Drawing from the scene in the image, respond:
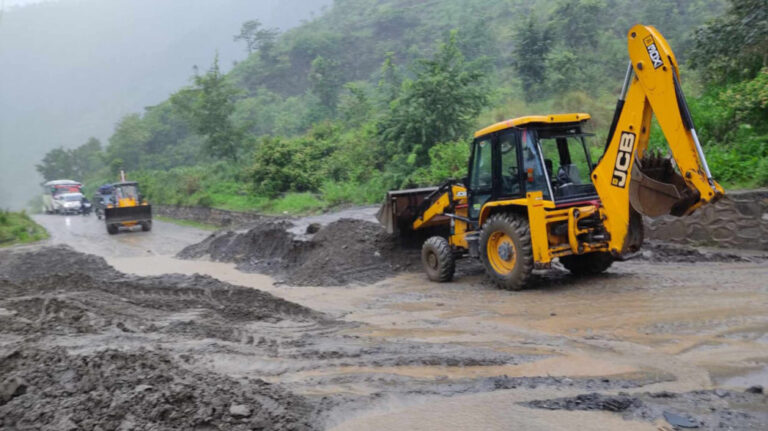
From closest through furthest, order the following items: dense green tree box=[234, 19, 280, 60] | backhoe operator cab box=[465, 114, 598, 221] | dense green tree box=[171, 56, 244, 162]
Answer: backhoe operator cab box=[465, 114, 598, 221], dense green tree box=[171, 56, 244, 162], dense green tree box=[234, 19, 280, 60]

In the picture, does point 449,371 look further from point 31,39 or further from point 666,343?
point 31,39

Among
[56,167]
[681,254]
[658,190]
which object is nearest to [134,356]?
[658,190]

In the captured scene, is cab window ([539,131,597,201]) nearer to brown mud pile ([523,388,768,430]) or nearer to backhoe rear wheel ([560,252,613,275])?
backhoe rear wheel ([560,252,613,275])

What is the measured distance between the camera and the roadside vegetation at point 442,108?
12820 mm

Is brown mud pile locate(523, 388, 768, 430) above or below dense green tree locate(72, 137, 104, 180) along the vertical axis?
below

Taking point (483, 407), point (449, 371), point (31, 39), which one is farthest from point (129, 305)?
point (31, 39)

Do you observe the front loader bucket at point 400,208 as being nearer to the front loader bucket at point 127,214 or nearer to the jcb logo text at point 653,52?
the jcb logo text at point 653,52

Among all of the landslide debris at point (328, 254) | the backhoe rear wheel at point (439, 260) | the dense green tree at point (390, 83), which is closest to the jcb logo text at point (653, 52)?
the backhoe rear wheel at point (439, 260)

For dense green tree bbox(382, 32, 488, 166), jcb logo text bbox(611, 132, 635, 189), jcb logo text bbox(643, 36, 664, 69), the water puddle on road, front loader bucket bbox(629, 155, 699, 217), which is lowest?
the water puddle on road

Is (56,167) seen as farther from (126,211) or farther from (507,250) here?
(507,250)

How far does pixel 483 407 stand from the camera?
13.4 ft

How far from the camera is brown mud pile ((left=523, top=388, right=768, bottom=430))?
364 cm

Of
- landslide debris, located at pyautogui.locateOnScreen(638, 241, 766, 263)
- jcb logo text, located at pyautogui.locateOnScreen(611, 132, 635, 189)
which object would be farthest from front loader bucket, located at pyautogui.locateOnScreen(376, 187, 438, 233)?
jcb logo text, located at pyautogui.locateOnScreen(611, 132, 635, 189)

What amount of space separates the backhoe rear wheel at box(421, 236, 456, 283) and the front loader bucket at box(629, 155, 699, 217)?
131 inches
